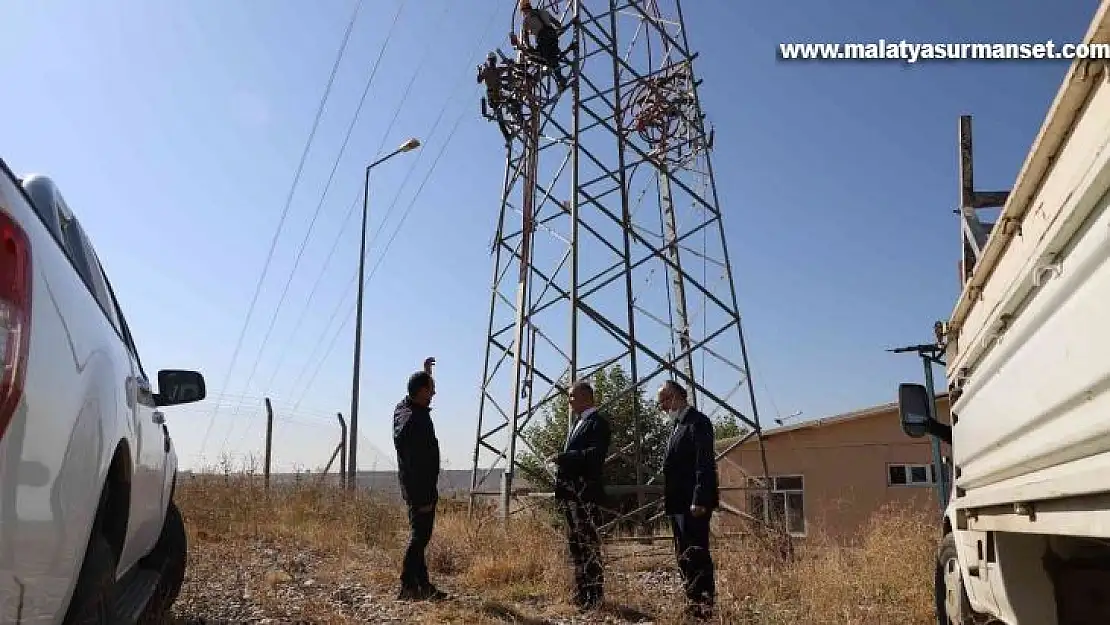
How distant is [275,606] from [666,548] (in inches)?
180

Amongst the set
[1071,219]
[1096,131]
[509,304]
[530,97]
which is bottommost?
[1071,219]

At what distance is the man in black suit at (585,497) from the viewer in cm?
632

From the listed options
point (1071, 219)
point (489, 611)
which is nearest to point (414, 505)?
point (489, 611)

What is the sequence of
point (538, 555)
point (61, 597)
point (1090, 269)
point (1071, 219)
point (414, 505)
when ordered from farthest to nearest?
point (538, 555)
point (414, 505)
point (1071, 219)
point (1090, 269)
point (61, 597)

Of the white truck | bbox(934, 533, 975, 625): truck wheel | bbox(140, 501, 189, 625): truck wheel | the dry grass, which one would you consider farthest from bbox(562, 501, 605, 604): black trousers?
bbox(140, 501, 189, 625): truck wheel

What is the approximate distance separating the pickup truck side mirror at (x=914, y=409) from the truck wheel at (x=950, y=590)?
1.99 feet

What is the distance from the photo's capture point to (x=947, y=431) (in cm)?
510

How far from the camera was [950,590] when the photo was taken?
186 inches

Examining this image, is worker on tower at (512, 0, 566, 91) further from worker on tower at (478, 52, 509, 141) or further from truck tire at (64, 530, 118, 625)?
truck tire at (64, 530, 118, 625)

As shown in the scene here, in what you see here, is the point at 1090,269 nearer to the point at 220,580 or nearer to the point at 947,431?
the point at 947,431

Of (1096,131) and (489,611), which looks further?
(489,611)

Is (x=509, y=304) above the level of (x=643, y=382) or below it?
above

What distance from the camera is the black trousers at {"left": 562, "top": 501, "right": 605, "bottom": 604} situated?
6309 mm

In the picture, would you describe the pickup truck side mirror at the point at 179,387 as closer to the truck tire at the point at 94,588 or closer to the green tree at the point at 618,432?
the truck tire at the point at 94,588
